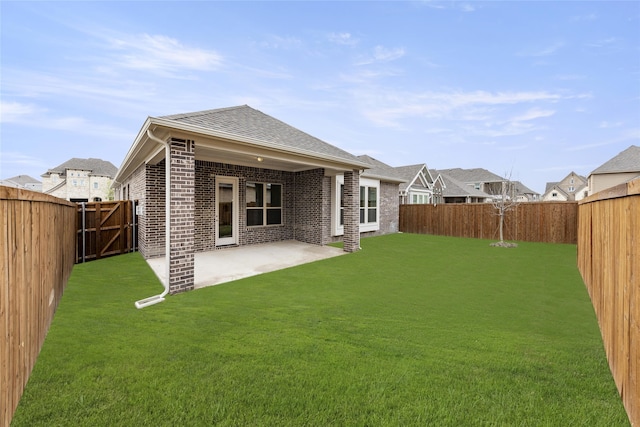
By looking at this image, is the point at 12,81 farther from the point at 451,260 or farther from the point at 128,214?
the point at 451,260

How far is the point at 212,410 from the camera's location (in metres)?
2.08

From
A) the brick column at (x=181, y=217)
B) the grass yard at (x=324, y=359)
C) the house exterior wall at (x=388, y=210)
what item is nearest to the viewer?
the grass yard at (x=324, y=359)

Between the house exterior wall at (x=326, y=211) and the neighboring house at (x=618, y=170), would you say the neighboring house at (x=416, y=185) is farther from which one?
the neighboring house at (x=618, y=170)

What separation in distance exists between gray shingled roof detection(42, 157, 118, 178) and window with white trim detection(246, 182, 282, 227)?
41707 mm

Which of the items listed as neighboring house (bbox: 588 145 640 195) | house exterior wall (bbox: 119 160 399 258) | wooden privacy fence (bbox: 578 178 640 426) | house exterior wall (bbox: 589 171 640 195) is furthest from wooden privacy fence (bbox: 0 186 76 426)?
neighboring house (bbox: 588 145 640 195)

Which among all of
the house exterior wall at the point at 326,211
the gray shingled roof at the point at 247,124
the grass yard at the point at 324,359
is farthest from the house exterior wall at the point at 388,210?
the grass yard at the point at 324,359

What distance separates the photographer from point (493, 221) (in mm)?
13922

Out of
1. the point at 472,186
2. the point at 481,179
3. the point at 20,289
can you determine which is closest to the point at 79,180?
the point at 20,289

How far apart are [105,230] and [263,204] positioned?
517 centimetres

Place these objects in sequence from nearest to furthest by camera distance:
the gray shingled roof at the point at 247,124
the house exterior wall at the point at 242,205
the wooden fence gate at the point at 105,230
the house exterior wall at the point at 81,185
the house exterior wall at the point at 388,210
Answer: the gray shingled roof at the point at 247,124 < the wooden fence gate at the point at 105,230 < the house exterior wall at the point at 242,205 < the house exterior wall at the point at 388,210 < the house exterior wall at the point at 81,185

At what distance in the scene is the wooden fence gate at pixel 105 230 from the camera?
8.05 meters

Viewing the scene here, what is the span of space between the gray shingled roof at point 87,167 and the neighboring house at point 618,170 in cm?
5547

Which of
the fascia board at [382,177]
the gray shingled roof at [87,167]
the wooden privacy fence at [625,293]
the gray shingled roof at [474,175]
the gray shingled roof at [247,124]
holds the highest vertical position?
the gray shingled roof at [87,167]

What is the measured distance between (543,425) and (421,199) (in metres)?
21.7
